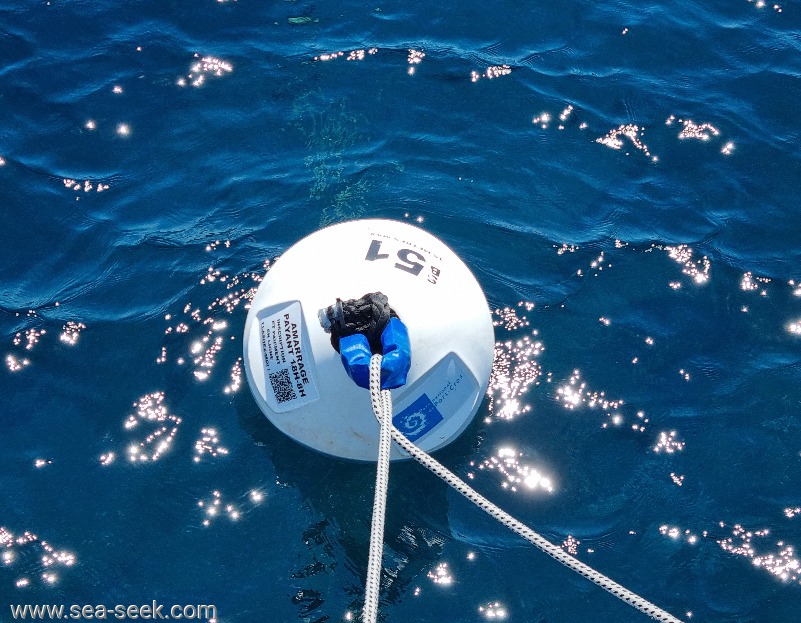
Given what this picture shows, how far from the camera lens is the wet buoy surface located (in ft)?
17.8

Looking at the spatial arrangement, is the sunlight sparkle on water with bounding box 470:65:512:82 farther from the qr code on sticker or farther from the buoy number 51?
the qr code on sticker

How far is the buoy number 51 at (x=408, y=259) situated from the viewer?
5.69 meters

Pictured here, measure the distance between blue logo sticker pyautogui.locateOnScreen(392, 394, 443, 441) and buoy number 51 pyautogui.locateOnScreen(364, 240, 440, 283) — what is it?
0.91m

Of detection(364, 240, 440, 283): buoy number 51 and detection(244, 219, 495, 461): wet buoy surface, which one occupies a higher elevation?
detection(364, 240, 440, 283): buoy number 51

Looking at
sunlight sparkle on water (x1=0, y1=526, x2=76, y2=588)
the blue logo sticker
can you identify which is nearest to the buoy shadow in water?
the blue logo sticker

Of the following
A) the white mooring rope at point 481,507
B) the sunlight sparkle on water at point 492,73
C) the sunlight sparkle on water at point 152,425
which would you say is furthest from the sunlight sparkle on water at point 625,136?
the sunlight sparkle on water at point 152,425

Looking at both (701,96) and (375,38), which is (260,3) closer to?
(375,38)

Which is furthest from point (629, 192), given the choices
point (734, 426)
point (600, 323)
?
point (734, 426)

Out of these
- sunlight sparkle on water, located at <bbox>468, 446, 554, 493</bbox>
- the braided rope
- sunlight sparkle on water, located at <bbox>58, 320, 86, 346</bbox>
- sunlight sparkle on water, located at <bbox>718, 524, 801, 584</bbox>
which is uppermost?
→ the braided rope

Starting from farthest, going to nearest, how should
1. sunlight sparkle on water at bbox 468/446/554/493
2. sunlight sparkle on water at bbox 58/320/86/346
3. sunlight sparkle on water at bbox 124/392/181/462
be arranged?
sunlight sparkle on water at bbox 58/320/86/346 < sunlight sparkle on water at bbox 124/392/181/462 < sunlight sparkle on water at bbox 468/446/554/493

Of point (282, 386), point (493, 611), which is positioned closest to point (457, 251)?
point (282, 386)

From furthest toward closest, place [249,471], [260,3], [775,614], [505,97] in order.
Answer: [260,3]
[505,97]
[249,471]
[775,614]

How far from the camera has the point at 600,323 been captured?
701cm

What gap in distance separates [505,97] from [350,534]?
→ 206 inches
